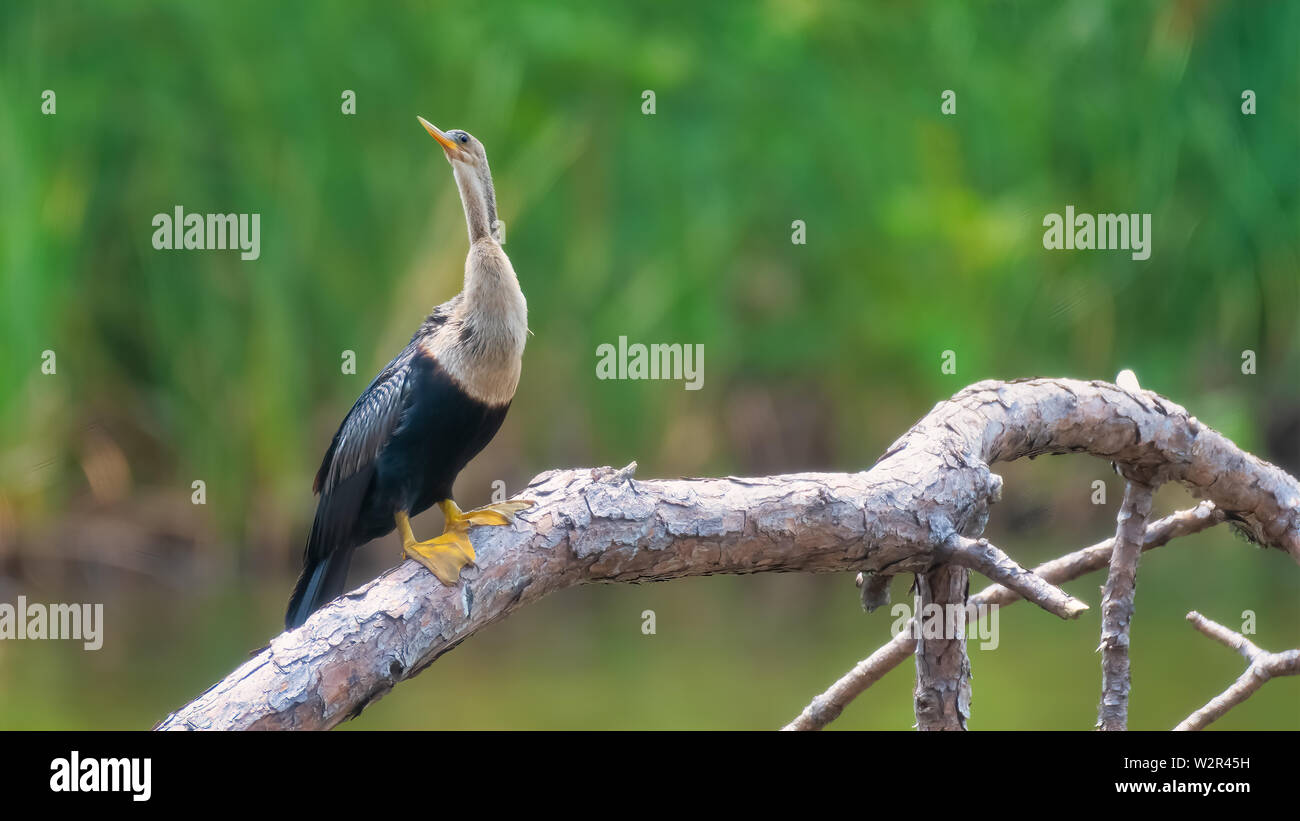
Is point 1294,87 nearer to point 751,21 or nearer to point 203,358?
point 751,21

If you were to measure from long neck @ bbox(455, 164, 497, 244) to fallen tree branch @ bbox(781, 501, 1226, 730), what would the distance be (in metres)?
1.18

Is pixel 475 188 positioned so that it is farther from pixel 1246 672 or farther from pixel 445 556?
pixel 1246 672

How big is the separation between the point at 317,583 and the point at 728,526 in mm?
1033

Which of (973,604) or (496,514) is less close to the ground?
(496,514)

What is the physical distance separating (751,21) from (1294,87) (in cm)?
423

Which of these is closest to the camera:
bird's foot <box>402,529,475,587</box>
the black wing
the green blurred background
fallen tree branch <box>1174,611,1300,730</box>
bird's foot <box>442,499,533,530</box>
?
bird's foot <box>402,529,475,587</box>

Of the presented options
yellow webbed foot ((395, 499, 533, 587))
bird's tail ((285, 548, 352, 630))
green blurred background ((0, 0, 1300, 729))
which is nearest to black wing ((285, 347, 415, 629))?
bird's tail ((285, 548, 352, 630))

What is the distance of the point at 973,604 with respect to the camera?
2604 mm

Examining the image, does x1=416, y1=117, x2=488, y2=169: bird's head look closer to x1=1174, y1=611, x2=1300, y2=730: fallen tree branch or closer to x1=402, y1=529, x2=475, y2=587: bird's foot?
x1=402, y1=529, x2=475, y2=587: bird's foot

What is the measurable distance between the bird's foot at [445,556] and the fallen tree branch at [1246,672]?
1.35 metres

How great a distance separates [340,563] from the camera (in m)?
2.79

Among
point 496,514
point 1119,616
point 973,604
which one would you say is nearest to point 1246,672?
point 1119,616

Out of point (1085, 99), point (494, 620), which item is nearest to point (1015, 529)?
point (1085, 99)

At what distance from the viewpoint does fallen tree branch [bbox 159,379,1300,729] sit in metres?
1.90
